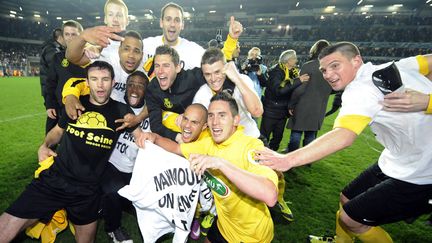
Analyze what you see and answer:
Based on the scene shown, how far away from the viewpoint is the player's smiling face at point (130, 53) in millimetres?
3404

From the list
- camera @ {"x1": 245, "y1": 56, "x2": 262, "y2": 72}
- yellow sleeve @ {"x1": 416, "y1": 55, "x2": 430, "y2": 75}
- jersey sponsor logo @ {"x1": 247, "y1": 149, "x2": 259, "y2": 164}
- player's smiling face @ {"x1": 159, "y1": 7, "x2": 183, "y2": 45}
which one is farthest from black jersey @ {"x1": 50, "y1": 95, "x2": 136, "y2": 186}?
camera @ {"x1": 245, "y1": 56, "x2": 262, "y2": 72}

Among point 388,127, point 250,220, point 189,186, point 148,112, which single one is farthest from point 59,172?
point 388,127

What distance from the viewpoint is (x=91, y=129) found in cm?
265

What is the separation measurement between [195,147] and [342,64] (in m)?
1.64

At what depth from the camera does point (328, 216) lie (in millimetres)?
3951

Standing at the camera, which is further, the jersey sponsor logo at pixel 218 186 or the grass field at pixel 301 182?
the grass field at pixel 301 182

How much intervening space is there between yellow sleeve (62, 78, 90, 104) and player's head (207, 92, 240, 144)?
1552 millimetres

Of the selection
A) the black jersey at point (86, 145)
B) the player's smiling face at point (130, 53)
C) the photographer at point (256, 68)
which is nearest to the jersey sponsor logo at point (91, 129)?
the black jersey at point (86, 145)

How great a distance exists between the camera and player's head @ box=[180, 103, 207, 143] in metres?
2.73

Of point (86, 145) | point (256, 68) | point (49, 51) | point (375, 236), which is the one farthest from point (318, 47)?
point (49, 51)

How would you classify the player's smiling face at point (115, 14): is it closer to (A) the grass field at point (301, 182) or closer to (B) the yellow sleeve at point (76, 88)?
(B) the yellow sleeve at point (76, 88)

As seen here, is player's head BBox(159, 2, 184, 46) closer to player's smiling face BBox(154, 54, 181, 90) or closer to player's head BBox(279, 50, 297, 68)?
player's smiling face BBox(154, 54, 181, 90)

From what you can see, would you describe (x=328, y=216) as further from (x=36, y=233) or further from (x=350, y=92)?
(x=36, y=233)

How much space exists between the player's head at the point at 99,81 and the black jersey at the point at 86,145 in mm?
112
